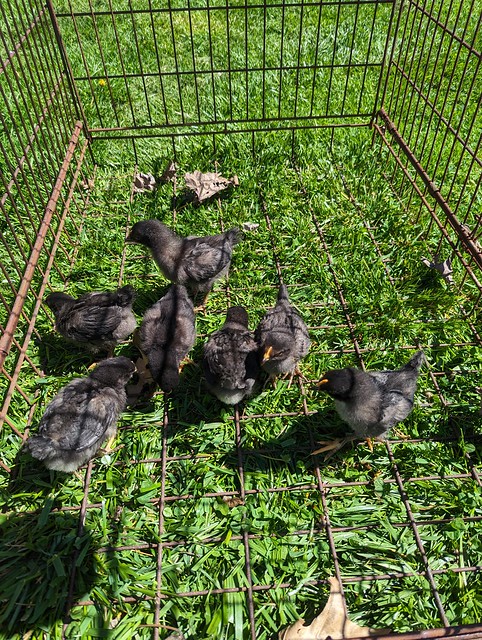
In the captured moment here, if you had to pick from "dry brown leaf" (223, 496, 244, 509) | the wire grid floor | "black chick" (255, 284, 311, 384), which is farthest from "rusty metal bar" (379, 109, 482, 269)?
"dry brown leaf" (223, 496, 244, 509)

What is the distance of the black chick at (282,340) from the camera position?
3.85m

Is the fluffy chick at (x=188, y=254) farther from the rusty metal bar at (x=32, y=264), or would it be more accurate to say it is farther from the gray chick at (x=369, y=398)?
the gray chick at (x=369, y=398)

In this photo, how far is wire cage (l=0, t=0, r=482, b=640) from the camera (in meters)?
3.04

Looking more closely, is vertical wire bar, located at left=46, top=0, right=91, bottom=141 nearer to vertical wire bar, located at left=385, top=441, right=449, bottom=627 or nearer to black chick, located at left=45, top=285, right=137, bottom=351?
black chick, located at left=45, top=285, right=137, bottom=351

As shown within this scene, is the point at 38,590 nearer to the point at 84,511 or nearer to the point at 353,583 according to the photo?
the point at 84,511

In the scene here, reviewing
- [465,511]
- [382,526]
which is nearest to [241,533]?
[382,526]

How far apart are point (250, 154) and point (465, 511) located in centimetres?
504

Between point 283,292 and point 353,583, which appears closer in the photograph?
point 353,583

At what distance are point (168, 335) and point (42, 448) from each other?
1.29 metres

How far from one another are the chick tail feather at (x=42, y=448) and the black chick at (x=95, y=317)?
3.53 ft

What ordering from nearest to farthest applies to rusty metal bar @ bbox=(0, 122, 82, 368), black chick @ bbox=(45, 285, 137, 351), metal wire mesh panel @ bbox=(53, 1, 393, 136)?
rusty metal bar @ bbox=(0, 122, 82, 368) < black chick @ bbox=(45, 285, 137, 351) < metal wire mesh panel @ bbox=(53, 1, 393, 136)

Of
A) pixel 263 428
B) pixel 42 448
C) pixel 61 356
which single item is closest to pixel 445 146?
pixel 263 428

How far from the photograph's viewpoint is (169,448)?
378cm

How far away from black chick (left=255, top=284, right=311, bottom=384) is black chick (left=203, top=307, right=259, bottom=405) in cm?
11
